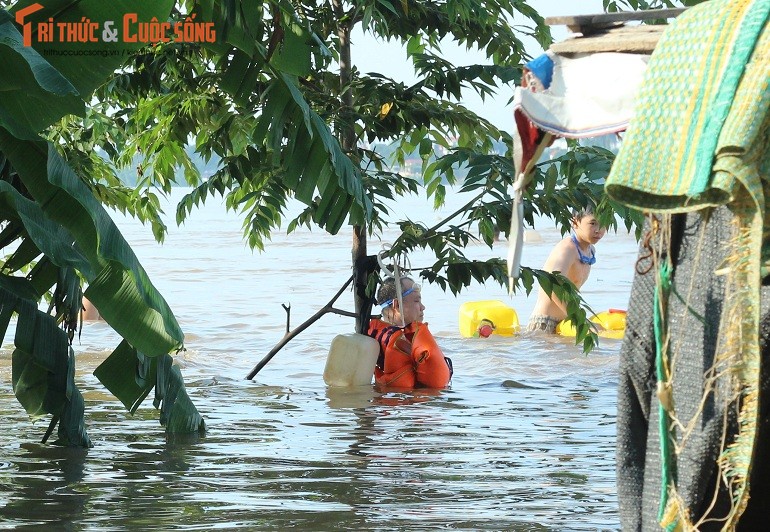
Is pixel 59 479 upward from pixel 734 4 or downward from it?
downward

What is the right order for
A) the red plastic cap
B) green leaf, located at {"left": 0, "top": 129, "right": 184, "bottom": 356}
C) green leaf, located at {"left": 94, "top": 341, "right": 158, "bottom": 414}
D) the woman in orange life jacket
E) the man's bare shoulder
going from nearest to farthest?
green leaf, located at {"left": 0, "top": 129, "right": 184, "bottom": 356} < green leaf, located at {"left": 94, "top": 341, "right": 158, "bottom": 414} < the woman in orange life jacket < the man's bare shoulder < the red plastic cap

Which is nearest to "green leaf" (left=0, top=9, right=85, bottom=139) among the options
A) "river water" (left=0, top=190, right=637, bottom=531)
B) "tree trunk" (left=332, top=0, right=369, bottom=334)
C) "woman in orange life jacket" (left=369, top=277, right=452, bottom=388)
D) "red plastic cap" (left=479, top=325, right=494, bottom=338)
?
"river water" (left=0, top=190, right=637, bottom=531)

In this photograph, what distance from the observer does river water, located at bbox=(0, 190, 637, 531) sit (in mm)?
6250

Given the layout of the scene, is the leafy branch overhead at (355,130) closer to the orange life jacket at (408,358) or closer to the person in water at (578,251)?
the orange life jacket at (408,358)

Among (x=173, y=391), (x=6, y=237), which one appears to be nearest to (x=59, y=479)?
(x=173, y=391)

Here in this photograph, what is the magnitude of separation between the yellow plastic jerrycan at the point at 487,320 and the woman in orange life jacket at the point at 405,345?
4.39 meters

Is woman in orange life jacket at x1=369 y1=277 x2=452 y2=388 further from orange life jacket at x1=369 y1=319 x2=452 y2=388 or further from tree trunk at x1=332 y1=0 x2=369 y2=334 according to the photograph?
A: tree trunk at x1=332 y1=0 x2=369 y2=334

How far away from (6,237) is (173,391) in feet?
4.65

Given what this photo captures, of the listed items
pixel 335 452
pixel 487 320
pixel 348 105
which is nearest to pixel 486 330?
pixel 487 320

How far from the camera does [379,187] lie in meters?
9.96

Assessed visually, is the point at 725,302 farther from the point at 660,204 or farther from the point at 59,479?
the point at 59,479

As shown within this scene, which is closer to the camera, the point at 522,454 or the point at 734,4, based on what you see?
the point at 734,4

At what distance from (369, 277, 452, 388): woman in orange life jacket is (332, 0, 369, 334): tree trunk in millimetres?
187

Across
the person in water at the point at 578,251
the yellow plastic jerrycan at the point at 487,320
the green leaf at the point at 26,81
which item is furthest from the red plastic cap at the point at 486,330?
the green leaf at the point at 26,81
